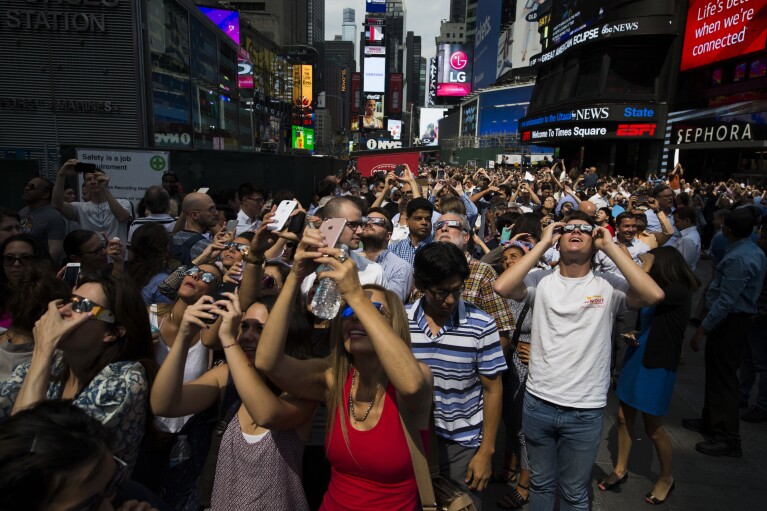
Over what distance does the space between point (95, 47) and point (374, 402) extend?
1222 centimetres

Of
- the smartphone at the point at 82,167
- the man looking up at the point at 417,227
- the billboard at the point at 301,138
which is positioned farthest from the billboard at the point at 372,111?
the man looking up at the point at 417,227

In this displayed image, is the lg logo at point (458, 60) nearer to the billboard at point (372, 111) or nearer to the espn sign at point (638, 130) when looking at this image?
the billboard at point (372, 111)

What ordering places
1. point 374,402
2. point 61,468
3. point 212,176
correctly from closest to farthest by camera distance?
point 61,468
point 374,402
point 212,176

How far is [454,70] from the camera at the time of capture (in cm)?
12706

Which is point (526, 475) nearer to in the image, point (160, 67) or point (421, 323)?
point (421, 323)

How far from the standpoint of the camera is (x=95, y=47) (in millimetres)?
11180

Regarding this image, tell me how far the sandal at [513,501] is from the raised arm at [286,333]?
2.46 meters

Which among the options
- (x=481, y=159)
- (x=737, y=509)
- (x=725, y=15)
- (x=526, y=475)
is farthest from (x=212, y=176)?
(x=481, y=159)

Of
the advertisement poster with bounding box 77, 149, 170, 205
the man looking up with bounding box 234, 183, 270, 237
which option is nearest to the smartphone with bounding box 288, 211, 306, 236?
the man looking up with bounding box 234, 183, 270, 237

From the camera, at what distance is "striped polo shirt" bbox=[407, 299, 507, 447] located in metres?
2.79

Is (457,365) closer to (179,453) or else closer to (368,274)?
(368,274)

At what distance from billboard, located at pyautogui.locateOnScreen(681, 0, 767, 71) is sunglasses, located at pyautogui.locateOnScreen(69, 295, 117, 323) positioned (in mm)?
27251

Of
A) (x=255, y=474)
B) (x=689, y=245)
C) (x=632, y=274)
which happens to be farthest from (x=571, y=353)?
(x=689, y=245)

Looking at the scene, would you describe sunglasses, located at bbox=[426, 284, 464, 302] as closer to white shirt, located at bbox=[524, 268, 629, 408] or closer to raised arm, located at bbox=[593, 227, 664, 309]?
white shirt, located at bbox=[524, 268, 629, 408]
